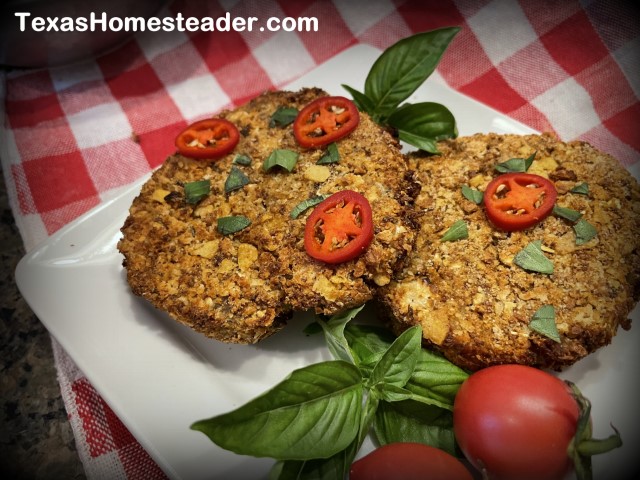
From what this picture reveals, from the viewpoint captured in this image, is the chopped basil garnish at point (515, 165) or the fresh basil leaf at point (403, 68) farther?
the fresh basil leaf at point (403, 68)

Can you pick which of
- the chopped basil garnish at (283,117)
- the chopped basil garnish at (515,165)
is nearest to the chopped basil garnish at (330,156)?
the chopped basil garnish at (283,117)

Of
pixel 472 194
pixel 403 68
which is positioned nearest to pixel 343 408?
pixel 472 194

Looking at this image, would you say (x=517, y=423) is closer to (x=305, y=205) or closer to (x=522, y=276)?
(x=522, y=276)

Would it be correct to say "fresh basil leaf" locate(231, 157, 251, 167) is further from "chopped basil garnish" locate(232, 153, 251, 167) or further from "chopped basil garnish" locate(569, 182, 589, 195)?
"chopped basil garnish" locate(569, 182, 589, 195)

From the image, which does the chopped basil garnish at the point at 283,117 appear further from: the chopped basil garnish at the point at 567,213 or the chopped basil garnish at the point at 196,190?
the chopped basil garnish at the point at 567,213

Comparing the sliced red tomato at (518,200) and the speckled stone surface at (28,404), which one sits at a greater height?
the speckled stone surface at (28,404)

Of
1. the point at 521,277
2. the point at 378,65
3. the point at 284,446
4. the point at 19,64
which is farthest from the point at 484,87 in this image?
the point at 19,64

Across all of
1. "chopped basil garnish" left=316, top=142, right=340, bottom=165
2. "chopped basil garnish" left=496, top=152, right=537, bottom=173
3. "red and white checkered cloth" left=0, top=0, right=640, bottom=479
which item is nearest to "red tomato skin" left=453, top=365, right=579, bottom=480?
"chopped basil garnish" left=496, top=152, right=537, bottom=173
